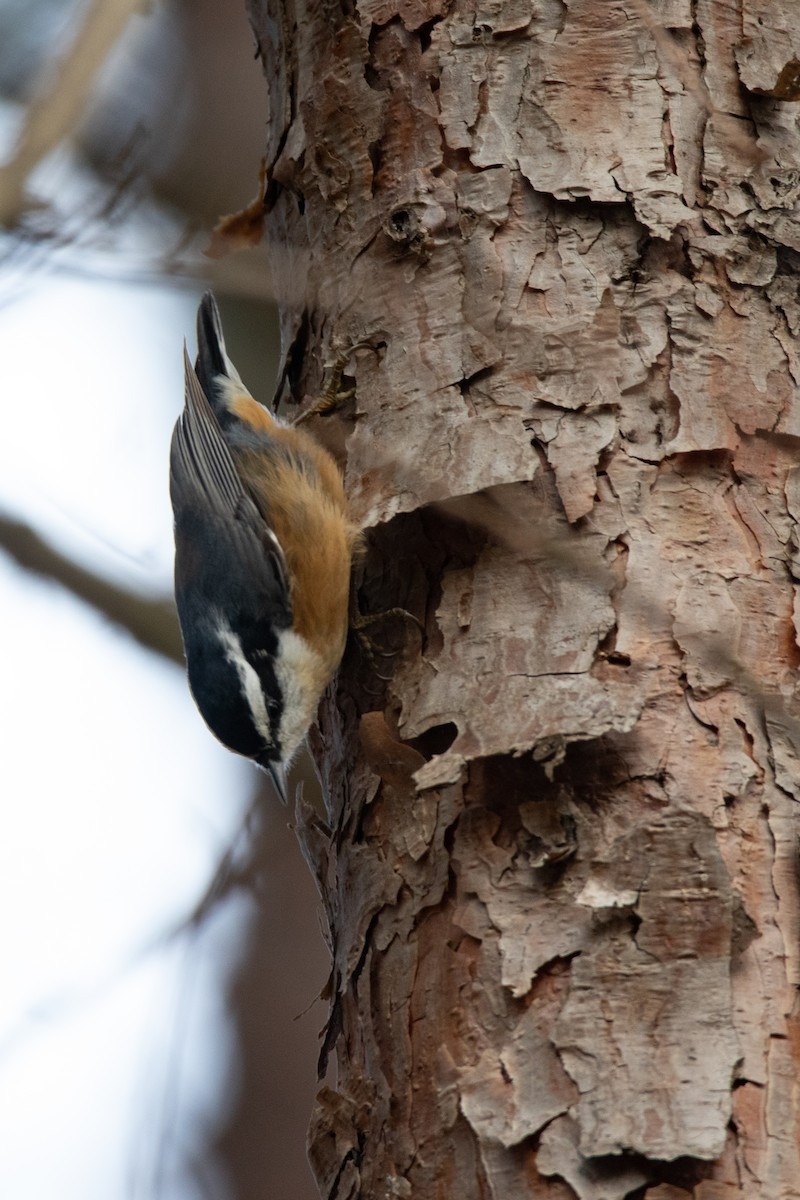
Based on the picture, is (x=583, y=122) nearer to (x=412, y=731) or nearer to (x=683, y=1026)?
(x=412, y=731)

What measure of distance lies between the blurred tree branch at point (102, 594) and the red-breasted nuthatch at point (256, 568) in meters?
0.06

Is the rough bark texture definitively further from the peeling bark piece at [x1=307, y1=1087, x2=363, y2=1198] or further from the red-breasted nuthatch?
the red-breasted nuthatch

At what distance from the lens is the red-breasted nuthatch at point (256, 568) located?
9.16 ft

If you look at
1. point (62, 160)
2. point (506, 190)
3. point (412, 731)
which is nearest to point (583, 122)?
point (506, 190)

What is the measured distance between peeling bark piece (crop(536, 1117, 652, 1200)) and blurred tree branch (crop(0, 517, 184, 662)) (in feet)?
5.59

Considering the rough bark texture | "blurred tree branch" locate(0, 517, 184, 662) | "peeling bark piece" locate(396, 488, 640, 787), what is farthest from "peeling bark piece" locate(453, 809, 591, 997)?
"blurred tree branch" locate(0, 517, 184, 662)

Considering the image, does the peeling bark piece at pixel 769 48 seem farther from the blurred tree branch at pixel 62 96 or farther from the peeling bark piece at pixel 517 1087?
the peeling bark piece at pixel 517 1087

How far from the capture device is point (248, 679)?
291cm

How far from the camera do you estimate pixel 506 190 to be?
2.21 meters

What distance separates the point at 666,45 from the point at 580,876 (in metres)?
1.38

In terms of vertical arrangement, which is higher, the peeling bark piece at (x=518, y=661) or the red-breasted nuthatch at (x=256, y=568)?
the peeling bark piece at (x=518, y=661)

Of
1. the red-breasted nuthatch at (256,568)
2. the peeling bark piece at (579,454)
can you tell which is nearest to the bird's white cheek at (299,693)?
the red-breasted nuthatch at (256,568)

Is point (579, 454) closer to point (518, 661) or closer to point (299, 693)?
point (518, 661)

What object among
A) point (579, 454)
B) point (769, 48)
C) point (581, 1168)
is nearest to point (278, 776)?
point (579, 454)
